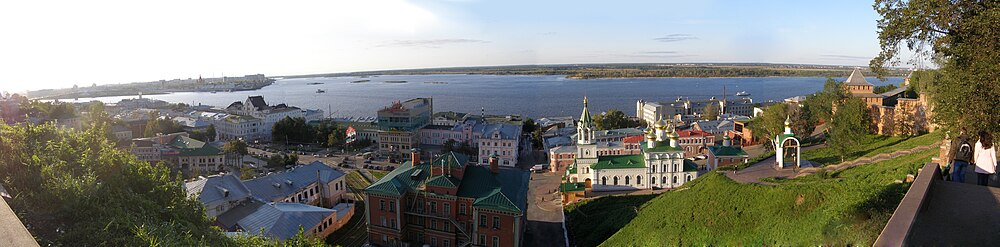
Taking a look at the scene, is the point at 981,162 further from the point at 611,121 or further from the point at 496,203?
the point at 611,121

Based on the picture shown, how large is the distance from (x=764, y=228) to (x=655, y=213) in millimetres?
4401

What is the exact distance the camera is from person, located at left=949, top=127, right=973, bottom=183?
8.02 m

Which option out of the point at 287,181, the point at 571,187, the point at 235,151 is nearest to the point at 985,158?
the point at 571,187

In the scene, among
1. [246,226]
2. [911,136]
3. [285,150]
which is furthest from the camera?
[285,150]

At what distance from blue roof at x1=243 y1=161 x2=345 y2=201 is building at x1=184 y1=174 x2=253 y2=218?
87 centimetres

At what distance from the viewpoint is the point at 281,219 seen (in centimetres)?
1587

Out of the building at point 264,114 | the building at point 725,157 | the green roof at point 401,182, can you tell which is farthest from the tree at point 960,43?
the building at point 264,114

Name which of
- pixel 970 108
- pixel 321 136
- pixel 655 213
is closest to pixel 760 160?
pixel 655 213

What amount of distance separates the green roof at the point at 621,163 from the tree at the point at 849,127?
7.18 m

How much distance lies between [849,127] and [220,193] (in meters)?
22.3

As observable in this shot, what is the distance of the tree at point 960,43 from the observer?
23.4ft

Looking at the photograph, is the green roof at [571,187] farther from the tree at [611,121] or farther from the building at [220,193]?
the tree at [611,121]

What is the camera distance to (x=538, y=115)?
7000 centimetres

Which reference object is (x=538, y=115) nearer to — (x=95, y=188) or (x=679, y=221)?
(x=679, y=221)
